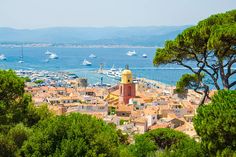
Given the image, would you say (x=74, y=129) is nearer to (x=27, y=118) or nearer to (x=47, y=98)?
(x=27, y=118)

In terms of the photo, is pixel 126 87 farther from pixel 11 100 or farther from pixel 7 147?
pixel 7 147

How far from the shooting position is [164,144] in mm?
14031

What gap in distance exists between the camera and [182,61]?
9.41 m

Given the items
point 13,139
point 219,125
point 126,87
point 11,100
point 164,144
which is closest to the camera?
point 219,125

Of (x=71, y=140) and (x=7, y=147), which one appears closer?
(x=71, y=140)

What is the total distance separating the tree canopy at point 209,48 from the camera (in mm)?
8172

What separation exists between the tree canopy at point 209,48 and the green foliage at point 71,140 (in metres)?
2.16

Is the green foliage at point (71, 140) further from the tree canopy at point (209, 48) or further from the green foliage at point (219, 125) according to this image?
the tree canopy at point (209, 48)

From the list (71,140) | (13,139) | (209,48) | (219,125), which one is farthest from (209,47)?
(13,139)

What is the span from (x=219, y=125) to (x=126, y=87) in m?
27.0

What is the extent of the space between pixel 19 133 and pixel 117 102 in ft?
85.8

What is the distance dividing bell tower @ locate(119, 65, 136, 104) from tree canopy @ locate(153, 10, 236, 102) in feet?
78.9

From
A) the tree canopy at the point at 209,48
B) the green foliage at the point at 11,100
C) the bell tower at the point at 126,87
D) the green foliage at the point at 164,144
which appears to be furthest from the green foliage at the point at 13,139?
the bell tower at the point at 126,87

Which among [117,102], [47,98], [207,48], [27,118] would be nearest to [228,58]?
[207,48]
